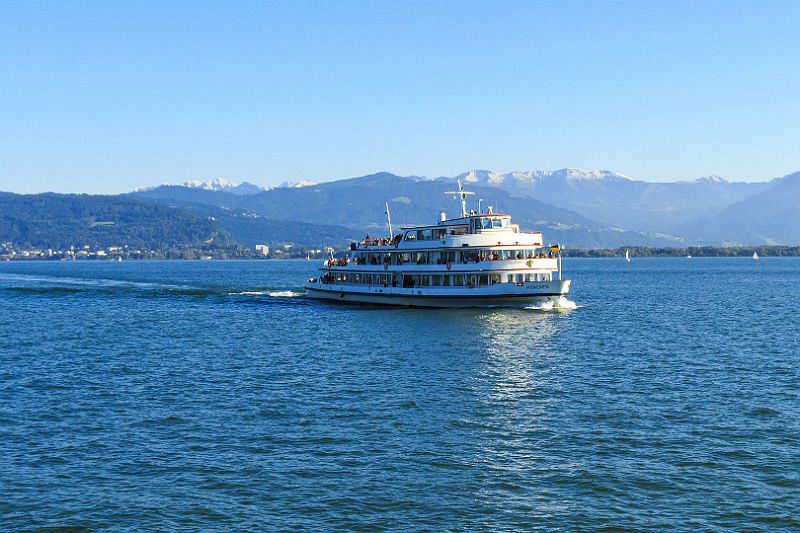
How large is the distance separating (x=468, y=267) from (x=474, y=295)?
267 cm

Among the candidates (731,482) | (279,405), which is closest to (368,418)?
(279,405)

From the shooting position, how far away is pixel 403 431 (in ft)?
107

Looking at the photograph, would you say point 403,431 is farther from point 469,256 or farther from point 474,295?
point 469,256

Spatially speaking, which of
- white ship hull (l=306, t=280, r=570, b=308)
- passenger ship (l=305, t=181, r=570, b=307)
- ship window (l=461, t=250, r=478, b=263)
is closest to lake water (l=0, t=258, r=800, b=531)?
white ship hull (l=306, t=280, r=570, b=308)

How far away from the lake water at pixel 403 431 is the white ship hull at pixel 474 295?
12.2 m

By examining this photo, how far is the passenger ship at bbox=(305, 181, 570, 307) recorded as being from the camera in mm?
78375

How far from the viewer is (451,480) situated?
87.4ft

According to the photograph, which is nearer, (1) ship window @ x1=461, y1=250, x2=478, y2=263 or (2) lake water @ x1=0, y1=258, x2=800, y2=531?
(2) lake water @ x1=0, y1=258, x2=800, y2=531

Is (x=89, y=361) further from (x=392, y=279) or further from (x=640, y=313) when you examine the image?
(x=640, y=313)

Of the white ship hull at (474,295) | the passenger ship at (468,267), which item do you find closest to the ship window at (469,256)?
the passenger ship at (468,267)

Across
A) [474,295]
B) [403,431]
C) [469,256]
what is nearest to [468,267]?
[469,256]

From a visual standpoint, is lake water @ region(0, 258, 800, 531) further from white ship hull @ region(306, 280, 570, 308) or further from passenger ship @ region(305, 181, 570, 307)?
passenger ship @ region(305, 181, 570, 307)

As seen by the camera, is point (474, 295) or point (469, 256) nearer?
point (474, 295)

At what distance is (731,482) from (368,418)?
566 inches
